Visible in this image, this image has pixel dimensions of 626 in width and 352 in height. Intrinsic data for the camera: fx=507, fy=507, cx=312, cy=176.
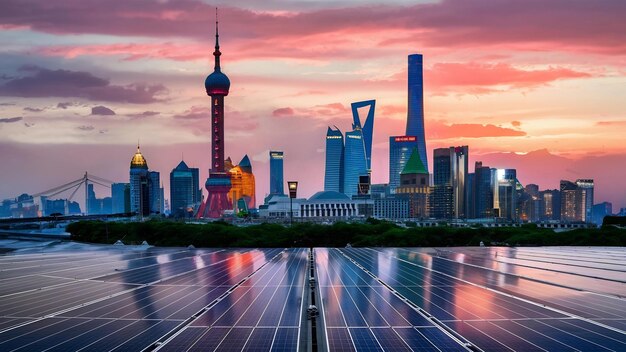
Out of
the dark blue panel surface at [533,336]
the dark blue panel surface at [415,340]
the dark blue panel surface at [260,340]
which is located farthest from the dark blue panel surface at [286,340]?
the dark blue panel surface at [533,336]

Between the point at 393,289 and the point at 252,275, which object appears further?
the point at 252,275

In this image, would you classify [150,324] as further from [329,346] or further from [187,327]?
[329,346]

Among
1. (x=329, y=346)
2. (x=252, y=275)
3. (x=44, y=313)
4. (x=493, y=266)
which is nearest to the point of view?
(x=329, y=346)

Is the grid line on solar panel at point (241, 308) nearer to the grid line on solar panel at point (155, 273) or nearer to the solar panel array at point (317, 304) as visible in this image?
the solar panel array at point (317, 304)

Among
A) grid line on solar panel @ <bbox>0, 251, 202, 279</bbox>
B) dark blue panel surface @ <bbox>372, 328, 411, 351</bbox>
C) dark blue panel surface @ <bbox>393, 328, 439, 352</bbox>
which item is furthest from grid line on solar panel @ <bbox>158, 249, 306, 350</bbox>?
grid line on solar panel @ <bbox>0, 251, 202, 279</bbox>

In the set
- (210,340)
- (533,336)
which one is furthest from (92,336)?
(533,336)

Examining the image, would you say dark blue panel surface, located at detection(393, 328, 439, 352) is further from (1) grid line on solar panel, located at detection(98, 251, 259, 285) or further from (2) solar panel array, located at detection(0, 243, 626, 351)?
(1) grid line on solar panel, located at detection(98, 251, 259, 285)

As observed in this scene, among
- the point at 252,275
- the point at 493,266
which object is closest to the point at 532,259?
the point at 493,266
